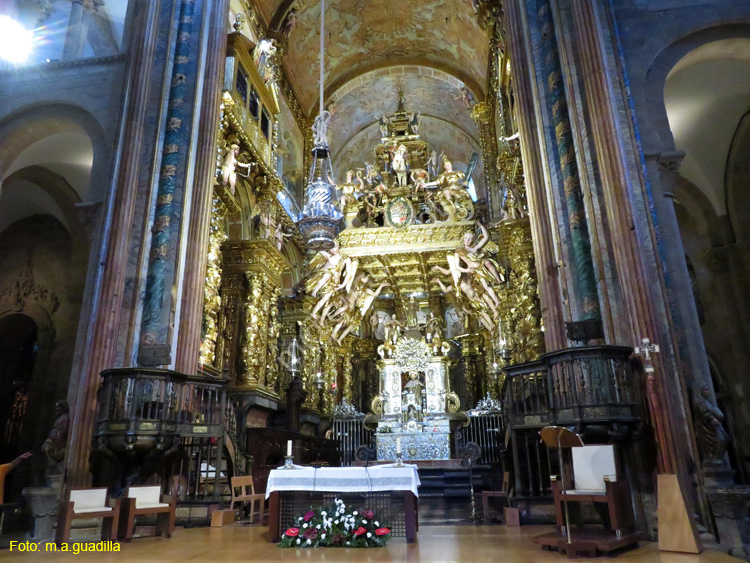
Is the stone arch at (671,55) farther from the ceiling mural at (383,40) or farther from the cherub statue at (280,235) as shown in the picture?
the cherub statue at (280,235)

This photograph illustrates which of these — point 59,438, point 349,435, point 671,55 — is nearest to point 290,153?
point 349,435

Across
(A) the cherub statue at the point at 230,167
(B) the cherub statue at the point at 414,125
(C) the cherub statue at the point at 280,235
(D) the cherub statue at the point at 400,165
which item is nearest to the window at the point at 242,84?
(A) the cherub statue at the point at 230,167

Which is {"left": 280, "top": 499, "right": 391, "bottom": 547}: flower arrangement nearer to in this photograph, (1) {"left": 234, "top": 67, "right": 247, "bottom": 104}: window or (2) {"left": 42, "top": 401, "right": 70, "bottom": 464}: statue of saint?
(2) {"left": 42, "top": 401, "right": 70, "bottom": 464}: statue of saint

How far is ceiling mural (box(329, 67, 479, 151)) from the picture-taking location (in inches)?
797

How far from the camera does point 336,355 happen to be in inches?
776

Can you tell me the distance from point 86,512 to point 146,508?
60cm

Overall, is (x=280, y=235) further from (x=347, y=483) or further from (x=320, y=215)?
(x=347, y=483)

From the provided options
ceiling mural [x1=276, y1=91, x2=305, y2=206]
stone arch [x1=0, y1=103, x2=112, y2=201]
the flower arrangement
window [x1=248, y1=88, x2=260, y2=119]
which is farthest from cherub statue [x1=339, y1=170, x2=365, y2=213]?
the flower arrangement

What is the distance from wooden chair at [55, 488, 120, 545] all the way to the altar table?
1684mm

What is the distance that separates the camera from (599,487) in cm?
577

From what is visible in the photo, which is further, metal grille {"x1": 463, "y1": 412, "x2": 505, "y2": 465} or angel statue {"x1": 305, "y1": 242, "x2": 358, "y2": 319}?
angel statue {"x1": 305, "y1": 242, "x2": 358, "y2": 319}

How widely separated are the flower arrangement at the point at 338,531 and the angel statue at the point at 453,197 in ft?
42.7

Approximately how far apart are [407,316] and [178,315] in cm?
1306

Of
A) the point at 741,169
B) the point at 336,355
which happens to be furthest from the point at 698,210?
the point at 336,355
